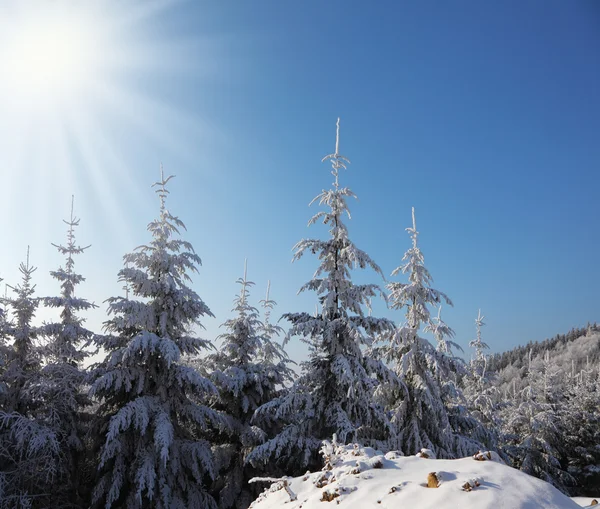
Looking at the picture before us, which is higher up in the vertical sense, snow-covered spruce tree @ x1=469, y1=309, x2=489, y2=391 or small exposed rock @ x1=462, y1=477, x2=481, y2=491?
snow-covered spruce tree @ x1=469, y1=309, x2=489, y2=391

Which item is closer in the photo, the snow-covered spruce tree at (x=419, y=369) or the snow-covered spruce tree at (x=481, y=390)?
the snow-covered spruce tree at (x=419, y=369)

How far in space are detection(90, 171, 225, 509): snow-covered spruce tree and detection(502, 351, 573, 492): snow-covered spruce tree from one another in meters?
15.0

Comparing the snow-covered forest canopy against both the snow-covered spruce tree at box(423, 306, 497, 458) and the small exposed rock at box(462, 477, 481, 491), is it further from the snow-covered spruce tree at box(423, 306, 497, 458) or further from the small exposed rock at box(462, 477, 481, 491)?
the small exposed rock at box(462, 477, 481, 491)

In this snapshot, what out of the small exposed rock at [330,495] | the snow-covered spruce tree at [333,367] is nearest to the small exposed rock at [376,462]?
the small exposed rock at [330,495]

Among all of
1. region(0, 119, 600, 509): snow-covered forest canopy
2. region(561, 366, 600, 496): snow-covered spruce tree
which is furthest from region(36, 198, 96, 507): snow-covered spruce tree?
region(561, 366, 600, 496): snow-covered spruce tree

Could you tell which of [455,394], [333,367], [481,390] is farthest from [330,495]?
[481,390]

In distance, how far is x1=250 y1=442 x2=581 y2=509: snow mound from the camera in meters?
3.90

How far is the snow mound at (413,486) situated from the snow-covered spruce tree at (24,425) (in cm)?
958

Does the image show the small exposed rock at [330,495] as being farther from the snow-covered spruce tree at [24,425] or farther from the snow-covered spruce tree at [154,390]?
the snow-covered spruce tree at [24,425]

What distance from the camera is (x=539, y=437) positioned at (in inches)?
838

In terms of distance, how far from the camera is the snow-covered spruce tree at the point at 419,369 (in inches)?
499

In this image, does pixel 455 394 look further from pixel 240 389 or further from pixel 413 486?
pixel 413 486

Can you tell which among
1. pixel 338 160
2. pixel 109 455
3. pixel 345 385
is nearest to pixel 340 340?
pixel 345 385

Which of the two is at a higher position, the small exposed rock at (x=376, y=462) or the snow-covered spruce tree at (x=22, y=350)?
the snow-covered spruce tree at (x=22, y=350)
